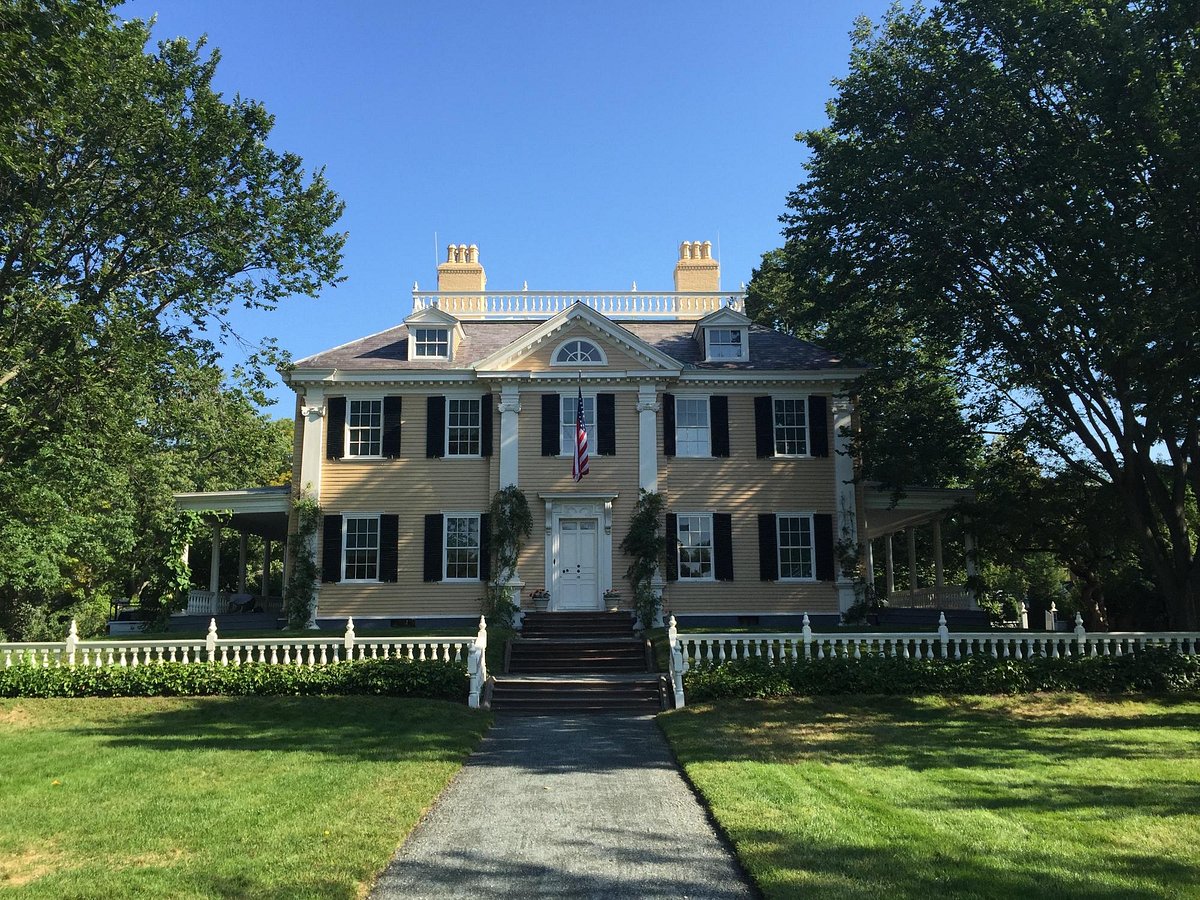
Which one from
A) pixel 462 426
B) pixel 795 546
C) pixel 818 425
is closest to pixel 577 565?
pixel 462 426

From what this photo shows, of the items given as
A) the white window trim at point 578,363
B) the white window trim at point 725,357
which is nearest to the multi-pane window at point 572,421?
the white window trim at point 578,363

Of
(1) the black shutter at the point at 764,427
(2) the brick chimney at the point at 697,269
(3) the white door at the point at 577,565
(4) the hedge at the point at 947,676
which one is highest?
(2) the brick chimney at the point at 697,269

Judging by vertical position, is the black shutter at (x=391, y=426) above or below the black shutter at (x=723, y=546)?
above

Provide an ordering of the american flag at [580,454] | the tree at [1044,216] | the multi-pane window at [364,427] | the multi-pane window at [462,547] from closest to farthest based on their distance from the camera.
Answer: the tree at [1044,216] → the american flag at [580,454] → the multi-pane window at [462,547] → the multi-pane window at [364,427]

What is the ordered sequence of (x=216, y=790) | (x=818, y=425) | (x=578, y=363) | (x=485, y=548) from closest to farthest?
1. (x=216, y=790)
2. (x=485, y=548)
3. (x=578, y=363)
4. (x=818, y=425)

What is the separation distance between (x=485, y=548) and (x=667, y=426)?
5.38 meters

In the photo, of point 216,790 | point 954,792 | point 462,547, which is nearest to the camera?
point 954,792

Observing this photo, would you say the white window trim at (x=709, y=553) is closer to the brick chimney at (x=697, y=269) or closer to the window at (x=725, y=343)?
the window at (x=725, y=343)

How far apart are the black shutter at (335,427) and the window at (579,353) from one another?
5.49 metres

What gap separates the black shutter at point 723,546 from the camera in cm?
2180

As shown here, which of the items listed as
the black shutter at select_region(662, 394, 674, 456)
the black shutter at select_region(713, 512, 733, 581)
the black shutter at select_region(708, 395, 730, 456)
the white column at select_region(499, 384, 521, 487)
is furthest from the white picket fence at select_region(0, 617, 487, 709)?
the black shutter at select_region(708, 395, 730, 456)

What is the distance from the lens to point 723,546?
21.9m

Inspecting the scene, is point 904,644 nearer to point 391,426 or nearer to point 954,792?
point 954,792

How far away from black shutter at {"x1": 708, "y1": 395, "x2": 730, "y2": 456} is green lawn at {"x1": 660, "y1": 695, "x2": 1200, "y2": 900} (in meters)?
9.42
